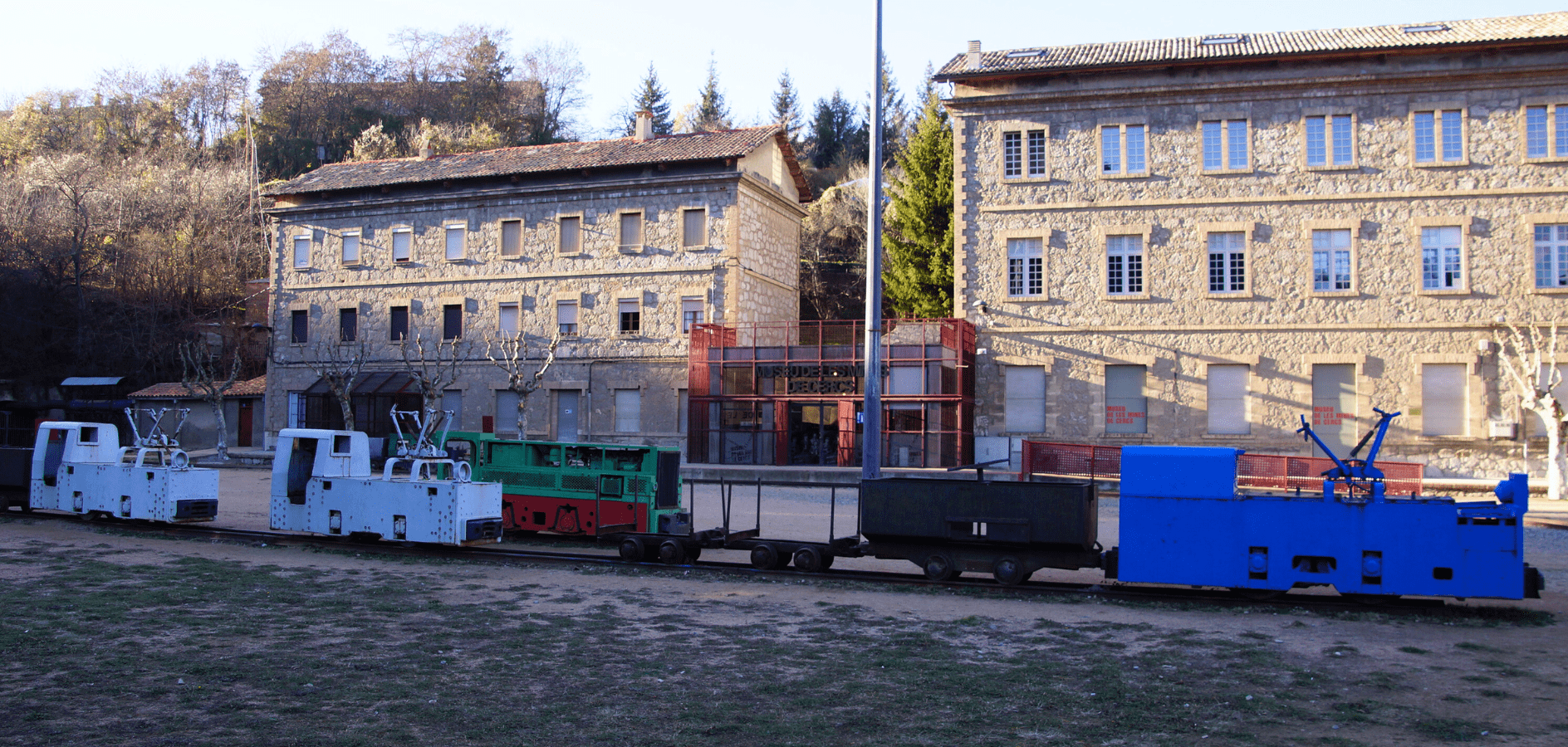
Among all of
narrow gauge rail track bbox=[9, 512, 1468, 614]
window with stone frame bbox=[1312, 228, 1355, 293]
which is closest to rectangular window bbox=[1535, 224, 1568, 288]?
window with stone frame bbox=[1312, 228, 1355, 293]

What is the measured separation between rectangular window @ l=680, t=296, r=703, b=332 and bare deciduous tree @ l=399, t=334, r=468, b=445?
8113 millimetres

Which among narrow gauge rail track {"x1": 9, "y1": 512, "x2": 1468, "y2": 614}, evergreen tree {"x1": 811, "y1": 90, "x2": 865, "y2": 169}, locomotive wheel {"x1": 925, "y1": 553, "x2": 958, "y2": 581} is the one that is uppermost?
evergreen tree {"x1": 811, "y1": 90, "x2": 865, "y2": 169}

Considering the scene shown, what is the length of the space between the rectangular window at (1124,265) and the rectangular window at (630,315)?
15.8 metres

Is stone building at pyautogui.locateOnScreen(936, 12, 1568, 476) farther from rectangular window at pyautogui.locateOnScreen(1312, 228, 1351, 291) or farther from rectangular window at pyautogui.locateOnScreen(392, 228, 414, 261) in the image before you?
rectangular window at pyautogui.locateOnScreen(392, 228, 414, 261)

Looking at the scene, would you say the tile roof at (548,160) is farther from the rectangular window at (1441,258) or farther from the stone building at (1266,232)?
the rectangular window at (1441,258)

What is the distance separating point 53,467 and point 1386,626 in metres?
22.4

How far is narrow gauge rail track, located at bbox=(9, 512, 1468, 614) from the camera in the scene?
39.1 feet

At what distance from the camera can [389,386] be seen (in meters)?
40.0

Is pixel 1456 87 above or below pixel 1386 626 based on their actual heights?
above

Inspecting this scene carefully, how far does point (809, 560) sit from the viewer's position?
556 inches

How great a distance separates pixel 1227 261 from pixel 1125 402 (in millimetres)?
5037

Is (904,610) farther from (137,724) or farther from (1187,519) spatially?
(137,724)

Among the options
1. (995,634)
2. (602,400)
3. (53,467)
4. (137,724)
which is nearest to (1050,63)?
(602,400)

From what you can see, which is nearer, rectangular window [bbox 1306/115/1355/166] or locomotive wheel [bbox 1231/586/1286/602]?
locomotive wheel [bbox 1231/586/1286/602]
